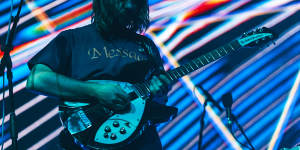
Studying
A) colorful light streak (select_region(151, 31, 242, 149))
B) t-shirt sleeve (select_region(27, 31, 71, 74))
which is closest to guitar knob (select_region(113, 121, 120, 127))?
t-shirt sleeve (select_region(27, 31, 71, 74))

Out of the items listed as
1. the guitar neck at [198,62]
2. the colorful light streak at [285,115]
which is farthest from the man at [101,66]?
the colorful light streak at [285,115]

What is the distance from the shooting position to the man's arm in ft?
4.79

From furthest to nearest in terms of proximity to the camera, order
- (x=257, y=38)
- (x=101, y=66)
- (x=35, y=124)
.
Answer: (x=35, y=124) < (x=257, y=38) < (x=101, y=66)

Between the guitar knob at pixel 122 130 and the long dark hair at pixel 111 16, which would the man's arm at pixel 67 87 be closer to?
the guitar knob at pixel 122 130

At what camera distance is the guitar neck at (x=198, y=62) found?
189 cm

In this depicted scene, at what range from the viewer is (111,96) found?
1.53 m

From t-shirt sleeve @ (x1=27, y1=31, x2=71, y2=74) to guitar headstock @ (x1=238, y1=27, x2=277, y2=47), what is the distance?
111cm

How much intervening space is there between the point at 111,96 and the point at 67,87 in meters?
0.21

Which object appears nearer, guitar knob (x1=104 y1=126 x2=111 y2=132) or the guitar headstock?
guitar knob (x1=104 y1=126 x2=111 y2=132)

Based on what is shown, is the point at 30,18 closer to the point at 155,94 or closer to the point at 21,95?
the point at 21,95

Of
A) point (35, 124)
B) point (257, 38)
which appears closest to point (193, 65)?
point (257, 38)

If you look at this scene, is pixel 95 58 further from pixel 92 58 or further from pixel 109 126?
pixel 109 126

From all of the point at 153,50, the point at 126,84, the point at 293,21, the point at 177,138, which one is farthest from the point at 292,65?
the point at 126,84

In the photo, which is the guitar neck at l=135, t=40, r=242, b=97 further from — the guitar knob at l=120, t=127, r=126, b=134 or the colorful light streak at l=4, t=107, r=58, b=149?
the colorful light streak at l=4, t=107, r=58, b=149
